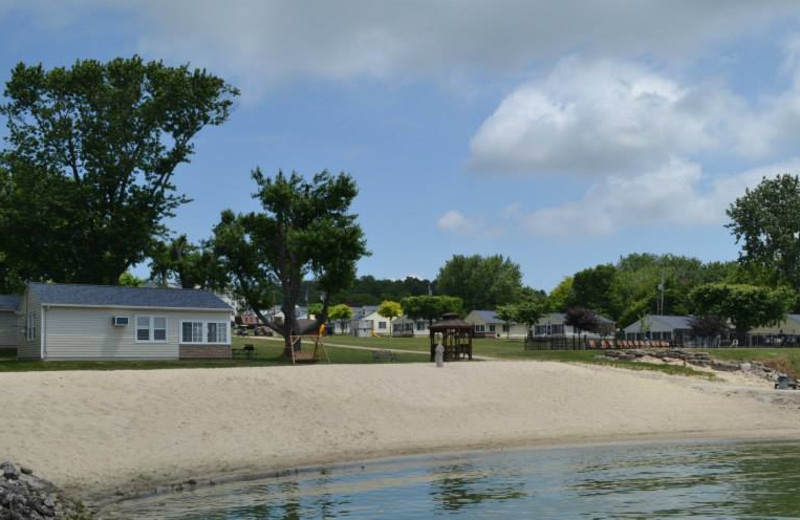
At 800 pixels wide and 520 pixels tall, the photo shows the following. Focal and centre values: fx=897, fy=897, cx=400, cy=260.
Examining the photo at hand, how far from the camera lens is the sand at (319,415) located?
2361 cm

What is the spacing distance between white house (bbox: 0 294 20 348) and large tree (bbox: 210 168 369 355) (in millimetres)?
12168

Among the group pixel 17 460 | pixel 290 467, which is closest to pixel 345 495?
pixel 290 467

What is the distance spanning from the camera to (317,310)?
132 meters

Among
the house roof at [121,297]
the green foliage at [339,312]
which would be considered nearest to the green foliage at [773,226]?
the green foliage at [339,312]

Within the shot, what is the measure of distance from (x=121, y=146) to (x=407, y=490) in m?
47.6

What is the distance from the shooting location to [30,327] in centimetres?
4609

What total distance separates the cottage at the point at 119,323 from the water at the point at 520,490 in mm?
25205

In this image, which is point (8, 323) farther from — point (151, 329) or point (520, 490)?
point (520, 490)

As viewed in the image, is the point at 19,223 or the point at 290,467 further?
the point at 19,223

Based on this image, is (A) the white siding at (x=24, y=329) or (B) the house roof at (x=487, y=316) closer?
(A) the white siding at (x=24, y=329)

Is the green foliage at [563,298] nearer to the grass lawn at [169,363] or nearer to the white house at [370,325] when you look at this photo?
the white house at [370,325]

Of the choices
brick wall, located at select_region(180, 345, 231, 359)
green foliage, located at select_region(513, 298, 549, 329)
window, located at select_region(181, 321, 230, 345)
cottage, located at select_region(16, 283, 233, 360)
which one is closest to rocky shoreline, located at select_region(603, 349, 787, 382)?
brick wall, located at select_region(180, 345, 231, 359)

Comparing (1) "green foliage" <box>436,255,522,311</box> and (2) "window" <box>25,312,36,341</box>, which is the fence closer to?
(2) "window" <box>25,312,36,341</box>

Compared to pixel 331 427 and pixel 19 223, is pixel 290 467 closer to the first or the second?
pixel 331 427
